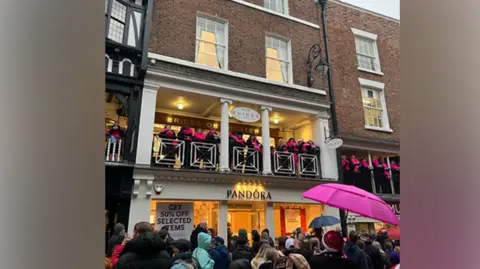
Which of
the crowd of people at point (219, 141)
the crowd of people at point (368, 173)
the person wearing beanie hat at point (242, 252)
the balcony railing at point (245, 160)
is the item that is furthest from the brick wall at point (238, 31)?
the person wearing beanie hat at point (242, 252)

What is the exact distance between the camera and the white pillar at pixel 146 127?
28.9ft

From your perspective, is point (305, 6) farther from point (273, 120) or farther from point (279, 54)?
point (273, 120)

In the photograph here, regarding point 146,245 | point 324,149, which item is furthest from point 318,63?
point 146,245

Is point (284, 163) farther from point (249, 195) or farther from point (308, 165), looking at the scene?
point (249, 195)

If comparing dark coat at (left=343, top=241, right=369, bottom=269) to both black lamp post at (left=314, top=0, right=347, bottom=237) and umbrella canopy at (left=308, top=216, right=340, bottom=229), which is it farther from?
black lamp post at (left=314, top=0, right=347, bottom=237)

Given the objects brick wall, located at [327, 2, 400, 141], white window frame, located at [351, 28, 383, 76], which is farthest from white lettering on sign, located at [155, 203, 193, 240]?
white window frame, located at [351, 28, 383, 76]

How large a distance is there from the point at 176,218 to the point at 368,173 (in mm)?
7901

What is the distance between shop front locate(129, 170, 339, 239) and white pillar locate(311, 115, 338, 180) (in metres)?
0.92

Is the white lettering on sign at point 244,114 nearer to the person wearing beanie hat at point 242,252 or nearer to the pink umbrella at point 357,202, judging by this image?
the pink umbrella at point 357,202

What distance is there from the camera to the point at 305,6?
523 inches

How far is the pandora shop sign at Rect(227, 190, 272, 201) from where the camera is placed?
31.8ft
